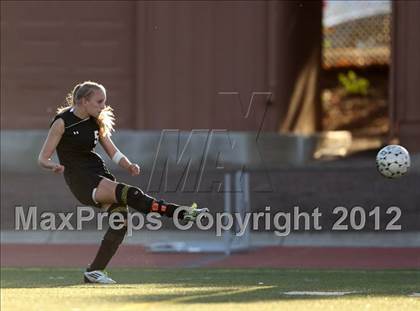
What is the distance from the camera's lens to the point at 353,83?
26266 millimetres

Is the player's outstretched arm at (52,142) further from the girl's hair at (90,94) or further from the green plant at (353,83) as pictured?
the green plant at (353,83)

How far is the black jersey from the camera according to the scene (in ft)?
32.1

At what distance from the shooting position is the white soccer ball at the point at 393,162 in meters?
11.7

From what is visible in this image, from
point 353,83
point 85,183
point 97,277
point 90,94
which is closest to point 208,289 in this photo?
point 97,277

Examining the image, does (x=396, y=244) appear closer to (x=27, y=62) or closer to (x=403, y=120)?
(x=403, y=120)

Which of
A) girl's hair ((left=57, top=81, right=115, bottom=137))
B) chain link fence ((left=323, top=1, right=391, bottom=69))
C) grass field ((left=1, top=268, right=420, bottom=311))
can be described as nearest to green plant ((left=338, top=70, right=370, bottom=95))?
chain link fence ((left=323, top=1, right=391, bottom=69))

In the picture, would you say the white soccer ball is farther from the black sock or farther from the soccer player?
the black sock

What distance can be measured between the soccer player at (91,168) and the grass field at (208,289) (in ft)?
1.59

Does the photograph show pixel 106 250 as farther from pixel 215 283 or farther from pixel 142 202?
pixel 215 283

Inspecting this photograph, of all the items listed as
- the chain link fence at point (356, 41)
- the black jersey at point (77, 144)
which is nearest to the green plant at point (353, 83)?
the chain link fence at point (356, 41)

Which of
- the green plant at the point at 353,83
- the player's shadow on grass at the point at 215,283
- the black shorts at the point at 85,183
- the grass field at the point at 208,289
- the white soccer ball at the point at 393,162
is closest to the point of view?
the grass field at the point at 208,289

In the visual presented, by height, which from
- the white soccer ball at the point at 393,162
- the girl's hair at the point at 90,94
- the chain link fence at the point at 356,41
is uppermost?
the girl's hair at the point at 90,94

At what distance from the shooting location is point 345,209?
15.6 m

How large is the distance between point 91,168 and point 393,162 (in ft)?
11.4
